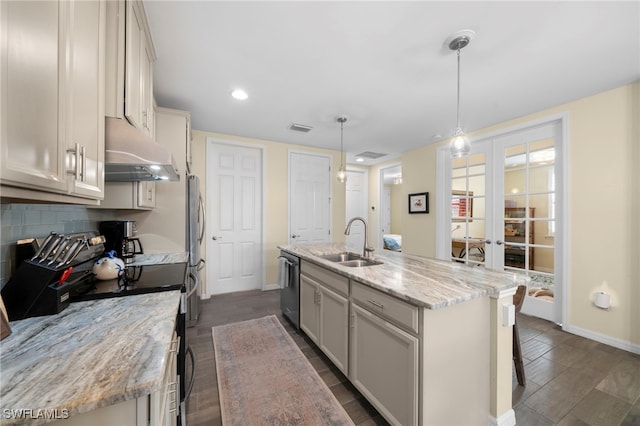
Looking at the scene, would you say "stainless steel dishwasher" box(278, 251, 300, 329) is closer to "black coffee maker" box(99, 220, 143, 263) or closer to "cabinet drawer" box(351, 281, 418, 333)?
"cabinet drawer" box(351, 281, 418, 333)

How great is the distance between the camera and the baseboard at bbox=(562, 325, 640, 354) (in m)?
2.36

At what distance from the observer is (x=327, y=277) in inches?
82.4

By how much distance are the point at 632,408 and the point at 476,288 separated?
1.55 meters

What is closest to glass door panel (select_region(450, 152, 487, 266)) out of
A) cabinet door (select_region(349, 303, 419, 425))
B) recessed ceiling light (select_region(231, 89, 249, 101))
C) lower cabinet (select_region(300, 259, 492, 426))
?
lower cabinet (select_region(300, 259, 492, 426))

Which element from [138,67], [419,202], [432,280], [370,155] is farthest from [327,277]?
[370,155]

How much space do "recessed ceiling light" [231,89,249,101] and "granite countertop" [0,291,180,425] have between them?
2.27m

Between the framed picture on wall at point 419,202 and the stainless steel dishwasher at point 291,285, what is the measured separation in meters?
2.85

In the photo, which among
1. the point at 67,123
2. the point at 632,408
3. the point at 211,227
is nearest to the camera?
the point at 67,123

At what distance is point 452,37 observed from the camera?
5.82ft

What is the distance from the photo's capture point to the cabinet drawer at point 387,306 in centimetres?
128

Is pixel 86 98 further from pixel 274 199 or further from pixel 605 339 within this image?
pixel 605 339

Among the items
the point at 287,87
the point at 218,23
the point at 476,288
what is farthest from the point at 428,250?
the point at 218,23

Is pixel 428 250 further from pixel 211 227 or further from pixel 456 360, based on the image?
pixel 211 227

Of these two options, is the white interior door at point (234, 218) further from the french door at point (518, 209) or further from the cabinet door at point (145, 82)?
the french door at point (518, 209)
